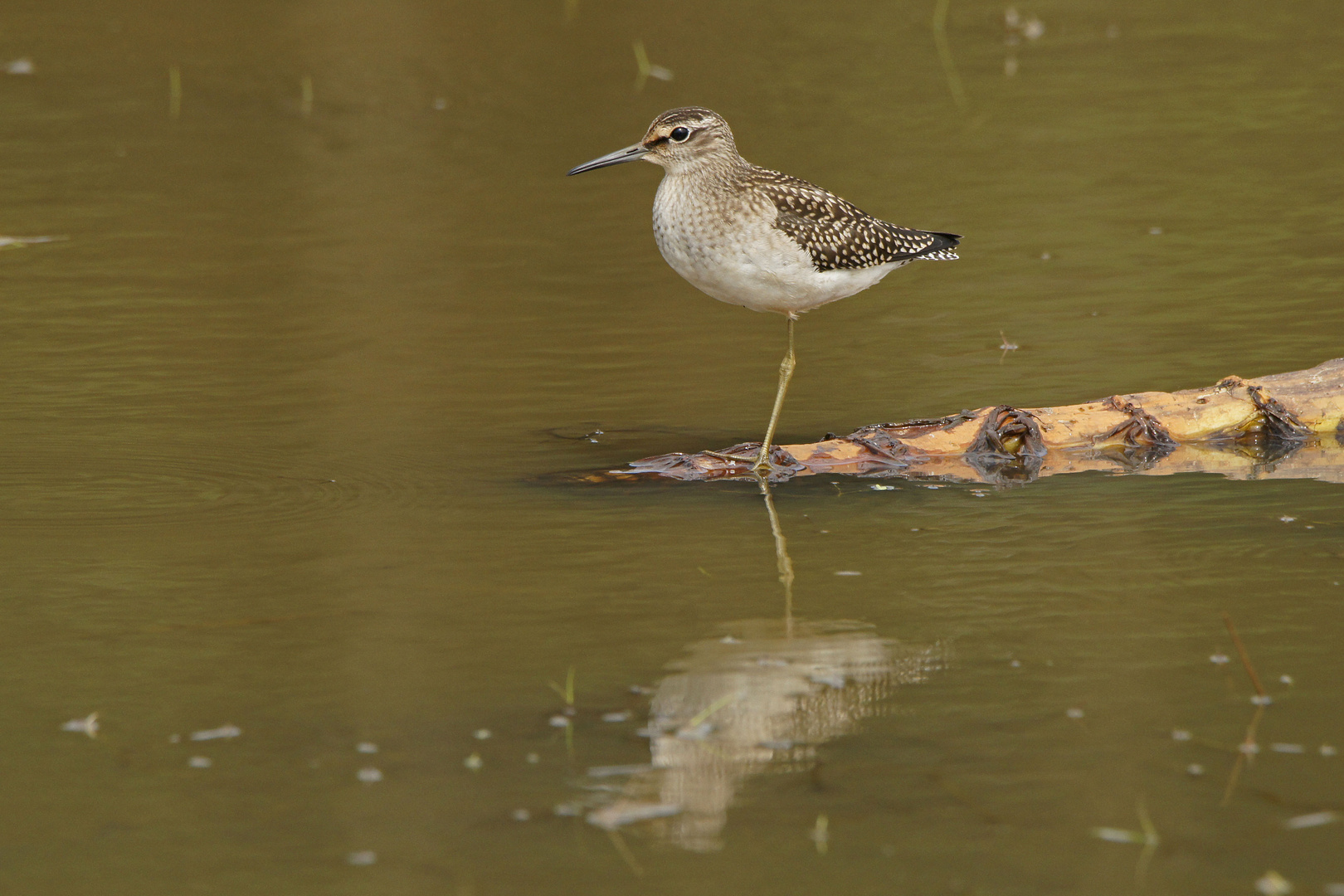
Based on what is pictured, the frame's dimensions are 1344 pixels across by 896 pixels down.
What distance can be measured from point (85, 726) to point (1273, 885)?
3.31 metres

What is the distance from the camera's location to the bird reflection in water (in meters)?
4.52

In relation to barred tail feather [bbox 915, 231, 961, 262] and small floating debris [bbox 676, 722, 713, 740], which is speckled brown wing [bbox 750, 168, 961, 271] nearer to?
barred tail feather [bbox 915, 231, 961, 262]

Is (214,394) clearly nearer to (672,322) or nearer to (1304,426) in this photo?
(672,322)

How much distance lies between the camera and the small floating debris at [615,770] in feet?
15.4

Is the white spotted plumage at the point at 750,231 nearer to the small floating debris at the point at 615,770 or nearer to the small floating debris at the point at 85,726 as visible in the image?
the small floating debris at the point at 615,770

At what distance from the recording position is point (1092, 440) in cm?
762

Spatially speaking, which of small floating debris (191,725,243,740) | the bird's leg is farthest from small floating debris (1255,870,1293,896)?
the bird's leg

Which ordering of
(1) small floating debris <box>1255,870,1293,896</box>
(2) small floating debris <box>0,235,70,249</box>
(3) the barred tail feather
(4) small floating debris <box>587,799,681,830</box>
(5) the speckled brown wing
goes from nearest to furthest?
1. (1) small floating debris <box>1255,870,1293,896</box>
2. (4) small floating debris <box>587,799,681,830</box>
3. (5) the speckled brown wing
4. (3) the barred tail feather
5. (2) small floating debris <box>0,235,70,249</box>

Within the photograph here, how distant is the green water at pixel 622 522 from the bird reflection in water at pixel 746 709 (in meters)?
0.02

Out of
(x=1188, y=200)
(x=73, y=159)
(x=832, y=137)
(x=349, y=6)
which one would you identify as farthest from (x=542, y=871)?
(x=349, y=6)

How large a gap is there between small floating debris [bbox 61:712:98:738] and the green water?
37 millimetres

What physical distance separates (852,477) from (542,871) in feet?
11.8

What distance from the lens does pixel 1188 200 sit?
12.5 m

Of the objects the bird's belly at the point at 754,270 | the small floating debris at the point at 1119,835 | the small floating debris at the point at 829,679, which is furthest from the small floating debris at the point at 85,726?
the bird's belly at the point at 754,270
